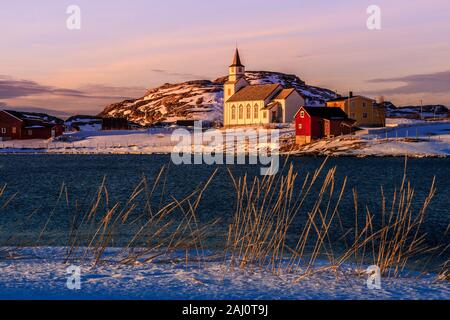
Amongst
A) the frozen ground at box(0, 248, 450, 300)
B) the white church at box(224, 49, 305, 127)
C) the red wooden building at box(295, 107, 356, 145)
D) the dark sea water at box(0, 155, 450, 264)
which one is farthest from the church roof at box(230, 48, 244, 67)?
the frozen ground at box(0, 248, 450, 300)

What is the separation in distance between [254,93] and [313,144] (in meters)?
33.1

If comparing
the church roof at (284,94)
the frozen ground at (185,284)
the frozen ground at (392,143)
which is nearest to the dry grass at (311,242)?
the frozen ground at (185,284)

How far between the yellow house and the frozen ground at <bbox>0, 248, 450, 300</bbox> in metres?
93.0

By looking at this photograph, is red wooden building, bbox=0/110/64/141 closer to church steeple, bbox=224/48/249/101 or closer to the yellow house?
church steeple, bbox=224/48/249/101

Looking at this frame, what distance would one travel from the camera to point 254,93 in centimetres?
11462

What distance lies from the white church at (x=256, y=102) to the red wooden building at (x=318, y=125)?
19450 millimetres

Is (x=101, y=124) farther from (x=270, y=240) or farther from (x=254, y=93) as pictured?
(x=270, y=240)

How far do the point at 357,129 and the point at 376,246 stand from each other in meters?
77.7

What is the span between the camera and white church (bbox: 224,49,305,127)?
4289 inches

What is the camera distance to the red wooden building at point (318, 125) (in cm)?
8744

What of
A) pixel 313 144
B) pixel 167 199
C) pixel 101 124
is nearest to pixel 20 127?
pixel 101 124

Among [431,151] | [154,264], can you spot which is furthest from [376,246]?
[431,151]

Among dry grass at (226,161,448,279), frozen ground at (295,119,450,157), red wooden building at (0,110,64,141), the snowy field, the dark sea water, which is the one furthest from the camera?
red wooden building at (0,110,64,141)
